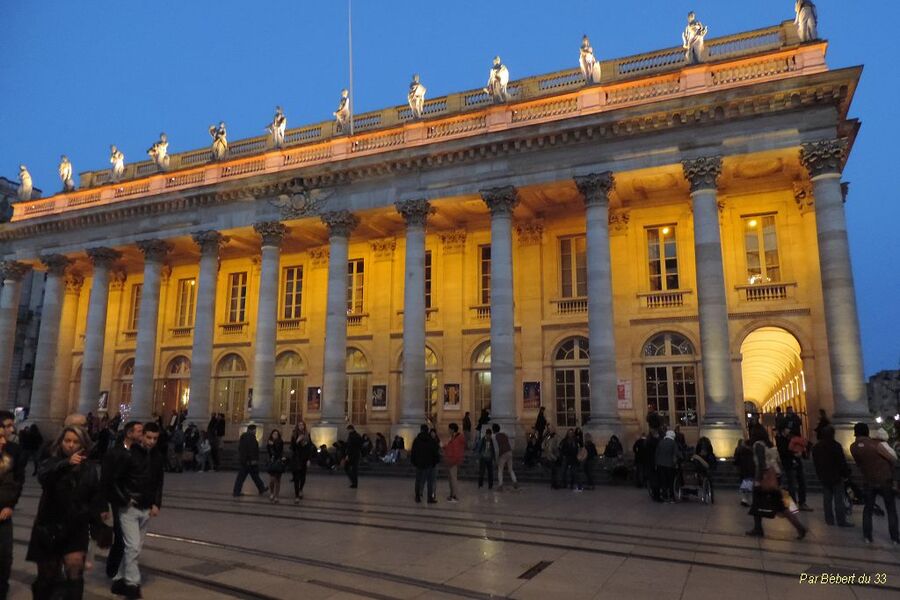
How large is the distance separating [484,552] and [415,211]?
626 inches

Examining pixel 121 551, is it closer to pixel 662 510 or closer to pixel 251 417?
pixel 662 510

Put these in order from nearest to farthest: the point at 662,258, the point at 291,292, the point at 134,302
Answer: the point at 662,258, the point at 291,292, the point at 134,302

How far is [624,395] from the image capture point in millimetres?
20250

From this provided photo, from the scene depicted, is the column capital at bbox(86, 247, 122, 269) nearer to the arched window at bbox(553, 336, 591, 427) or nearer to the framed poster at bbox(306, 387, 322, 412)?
the framed poster at bbox(306, 387, 322, 412)

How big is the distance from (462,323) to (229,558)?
17.7m

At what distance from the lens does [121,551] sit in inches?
263

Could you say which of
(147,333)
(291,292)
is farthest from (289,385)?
(147,333)

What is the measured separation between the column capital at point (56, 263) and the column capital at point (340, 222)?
1485 centimetres

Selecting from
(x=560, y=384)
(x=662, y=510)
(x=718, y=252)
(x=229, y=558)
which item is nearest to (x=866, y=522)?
(x=662, y=510)

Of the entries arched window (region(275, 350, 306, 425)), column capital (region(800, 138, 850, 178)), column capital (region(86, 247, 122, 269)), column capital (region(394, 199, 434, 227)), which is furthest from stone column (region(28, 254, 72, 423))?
column capital (region(800, 138, 850, 178))

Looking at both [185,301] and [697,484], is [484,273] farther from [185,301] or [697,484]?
[185,301]

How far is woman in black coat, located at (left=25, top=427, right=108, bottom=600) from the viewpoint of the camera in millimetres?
4680

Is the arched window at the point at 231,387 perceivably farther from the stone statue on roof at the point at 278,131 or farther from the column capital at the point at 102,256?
the stone statue on roof at the point at 278,131

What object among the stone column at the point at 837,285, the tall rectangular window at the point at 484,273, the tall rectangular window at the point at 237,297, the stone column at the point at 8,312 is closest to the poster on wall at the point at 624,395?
the stone column at the point at 837,285
